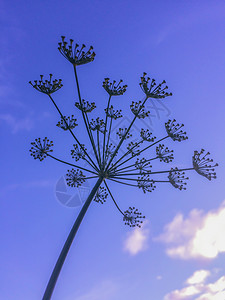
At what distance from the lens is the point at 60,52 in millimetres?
9242

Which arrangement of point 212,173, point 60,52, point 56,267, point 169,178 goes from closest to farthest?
point 56,267, point 60,52, point 212,173, point 169,178

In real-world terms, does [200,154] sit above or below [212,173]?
above

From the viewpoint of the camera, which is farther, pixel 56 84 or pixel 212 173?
pixel 212 173

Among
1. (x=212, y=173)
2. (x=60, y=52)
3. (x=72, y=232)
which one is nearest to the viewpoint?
(x=72, y=232)

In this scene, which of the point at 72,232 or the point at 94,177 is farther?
the point at 94,177

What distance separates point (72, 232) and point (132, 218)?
4.08 metres

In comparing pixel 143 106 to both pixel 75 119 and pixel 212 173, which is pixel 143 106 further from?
pixel 212 173

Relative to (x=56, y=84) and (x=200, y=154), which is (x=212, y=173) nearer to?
(x=200, y=154)

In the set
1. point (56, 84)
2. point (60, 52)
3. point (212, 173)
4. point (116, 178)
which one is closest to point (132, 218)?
point (116, 178)

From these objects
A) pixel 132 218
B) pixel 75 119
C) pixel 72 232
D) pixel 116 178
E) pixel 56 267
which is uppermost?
pixel 75 119

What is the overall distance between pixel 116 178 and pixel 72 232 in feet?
10.0

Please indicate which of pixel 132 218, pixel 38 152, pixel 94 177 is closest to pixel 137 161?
pixel 94 177

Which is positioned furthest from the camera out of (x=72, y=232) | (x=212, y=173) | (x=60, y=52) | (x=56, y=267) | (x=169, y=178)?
(x=169, y=178)

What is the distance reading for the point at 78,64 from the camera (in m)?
9.58
